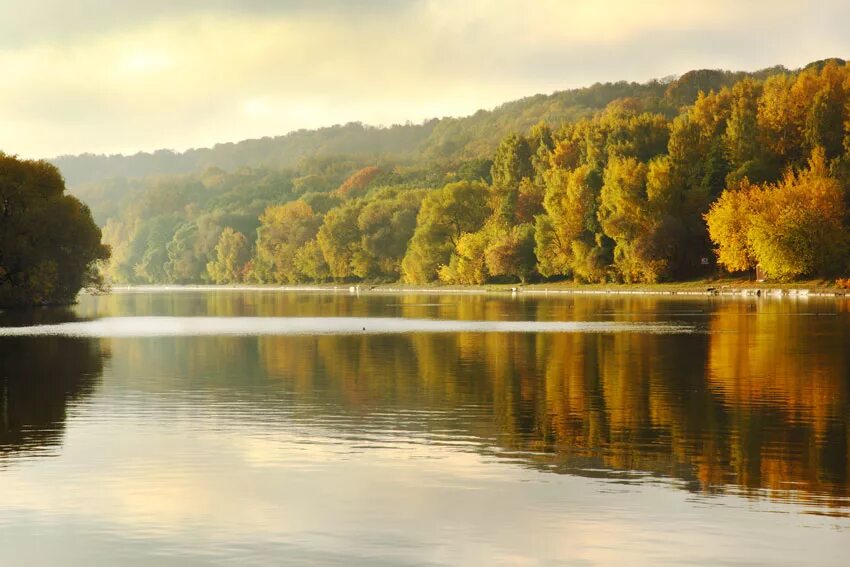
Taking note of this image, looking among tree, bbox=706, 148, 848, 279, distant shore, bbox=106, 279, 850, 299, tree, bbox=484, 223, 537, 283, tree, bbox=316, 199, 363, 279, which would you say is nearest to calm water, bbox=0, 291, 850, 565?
distant shore, bbox=106, 279, 850, 299

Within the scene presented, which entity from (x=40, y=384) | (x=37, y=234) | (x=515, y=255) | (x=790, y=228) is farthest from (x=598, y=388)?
(x=515, y=255)

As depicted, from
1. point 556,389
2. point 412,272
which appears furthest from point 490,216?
point 556,389

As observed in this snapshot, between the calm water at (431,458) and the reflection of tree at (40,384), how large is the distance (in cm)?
13

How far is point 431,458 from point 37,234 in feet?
250

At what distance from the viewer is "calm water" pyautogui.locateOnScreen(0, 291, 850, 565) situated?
13.1 m

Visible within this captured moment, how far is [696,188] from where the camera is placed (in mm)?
123312

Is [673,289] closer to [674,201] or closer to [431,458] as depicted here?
[674,201]

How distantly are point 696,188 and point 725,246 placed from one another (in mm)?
13814

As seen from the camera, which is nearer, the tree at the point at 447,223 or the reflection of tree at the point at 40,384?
the reflection of tree at the point at 40,384

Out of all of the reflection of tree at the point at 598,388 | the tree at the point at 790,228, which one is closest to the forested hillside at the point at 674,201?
the tree at the point at 790,228

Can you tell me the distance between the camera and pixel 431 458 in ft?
61.0

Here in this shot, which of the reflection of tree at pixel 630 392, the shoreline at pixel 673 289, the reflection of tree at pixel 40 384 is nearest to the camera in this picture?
the reflection of tree at pixel 630 392

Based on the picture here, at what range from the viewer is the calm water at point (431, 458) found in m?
13.1

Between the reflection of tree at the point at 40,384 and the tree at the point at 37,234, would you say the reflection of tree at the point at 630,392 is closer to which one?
the reflection of tree at the point at 40,384
